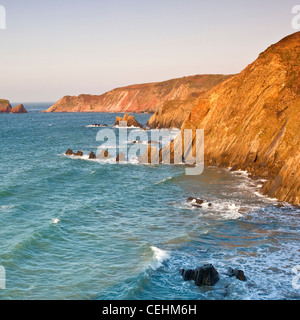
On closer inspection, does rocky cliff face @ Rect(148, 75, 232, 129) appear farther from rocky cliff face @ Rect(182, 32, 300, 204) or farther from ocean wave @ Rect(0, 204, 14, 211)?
ocean wave @ Rect(0, 204, 14, 211)

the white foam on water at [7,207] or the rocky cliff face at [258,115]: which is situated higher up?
the rocky cliff face at [258,115]

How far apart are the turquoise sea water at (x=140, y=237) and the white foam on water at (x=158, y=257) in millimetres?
64

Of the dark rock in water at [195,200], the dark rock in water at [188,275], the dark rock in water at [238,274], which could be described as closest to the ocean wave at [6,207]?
the dark rock in water at [195,200]

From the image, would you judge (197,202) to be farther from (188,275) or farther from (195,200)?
(188,275)

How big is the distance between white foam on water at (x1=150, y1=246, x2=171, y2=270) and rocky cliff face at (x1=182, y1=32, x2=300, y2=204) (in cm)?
2131

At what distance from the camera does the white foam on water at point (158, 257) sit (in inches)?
951

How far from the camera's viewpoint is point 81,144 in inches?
3386

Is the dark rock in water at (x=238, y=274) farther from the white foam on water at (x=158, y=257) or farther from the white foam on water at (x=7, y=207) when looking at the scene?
the white foam on water at (x=7, y=207)

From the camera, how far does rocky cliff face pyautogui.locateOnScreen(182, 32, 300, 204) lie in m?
45.1

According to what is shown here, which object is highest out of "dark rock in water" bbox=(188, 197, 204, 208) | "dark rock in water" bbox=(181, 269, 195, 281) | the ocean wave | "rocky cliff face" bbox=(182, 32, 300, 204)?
"rocky cliff face" bbox=(182, 32, 300, 204)

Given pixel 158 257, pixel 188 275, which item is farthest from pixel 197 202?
pixel 188 275

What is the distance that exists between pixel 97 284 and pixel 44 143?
229 ft

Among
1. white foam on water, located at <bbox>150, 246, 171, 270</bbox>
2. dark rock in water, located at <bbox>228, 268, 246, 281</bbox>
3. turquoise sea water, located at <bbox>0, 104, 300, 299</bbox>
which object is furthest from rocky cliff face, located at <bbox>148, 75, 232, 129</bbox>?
dark rock in water, located at <bbox>228, 268, 246, 281</bbox>
